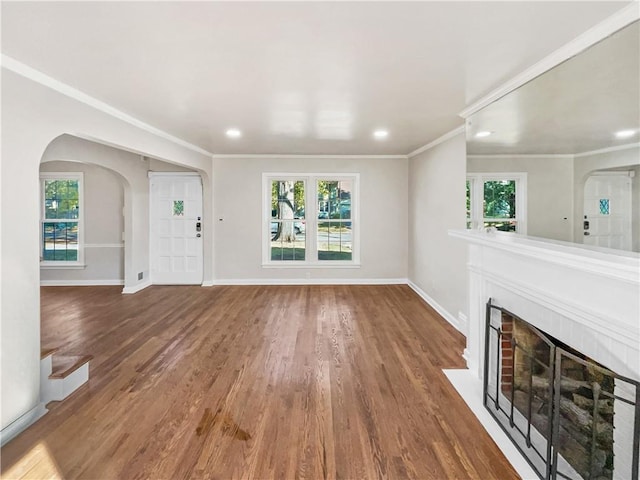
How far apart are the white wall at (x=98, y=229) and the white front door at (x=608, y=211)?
22.0 ft

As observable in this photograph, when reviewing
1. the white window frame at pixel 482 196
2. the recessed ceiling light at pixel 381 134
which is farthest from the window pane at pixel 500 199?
the recessed ceiling light at pixel 381 134

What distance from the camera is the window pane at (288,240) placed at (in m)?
6.53

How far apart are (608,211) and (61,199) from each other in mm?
7700

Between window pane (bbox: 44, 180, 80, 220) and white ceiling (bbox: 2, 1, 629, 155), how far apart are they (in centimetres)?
390

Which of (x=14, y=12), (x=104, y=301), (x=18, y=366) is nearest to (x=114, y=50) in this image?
(x=14, y=12)

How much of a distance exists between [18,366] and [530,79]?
3.90 metres

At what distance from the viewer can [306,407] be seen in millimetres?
2479

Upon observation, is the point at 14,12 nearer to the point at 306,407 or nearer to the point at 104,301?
the point at 306,407

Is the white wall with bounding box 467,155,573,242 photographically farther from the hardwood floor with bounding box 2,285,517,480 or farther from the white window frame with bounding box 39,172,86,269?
the white window frame with bounding box 39,172,86,269

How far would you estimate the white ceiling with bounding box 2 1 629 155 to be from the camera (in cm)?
162

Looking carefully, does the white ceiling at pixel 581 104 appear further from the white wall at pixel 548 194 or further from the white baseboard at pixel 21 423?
the white baseboard at pixel 21 423

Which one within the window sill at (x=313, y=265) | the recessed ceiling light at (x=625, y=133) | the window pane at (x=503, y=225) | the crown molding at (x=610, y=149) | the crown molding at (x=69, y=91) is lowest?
the window sill at (x=313, y=265)

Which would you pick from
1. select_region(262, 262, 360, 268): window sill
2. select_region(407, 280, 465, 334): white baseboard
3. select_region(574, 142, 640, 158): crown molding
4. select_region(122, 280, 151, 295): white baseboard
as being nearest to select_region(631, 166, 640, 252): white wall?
select_region(574, 142, 640, 158): crown molding

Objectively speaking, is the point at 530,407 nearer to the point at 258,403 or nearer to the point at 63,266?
the point at 258,403
